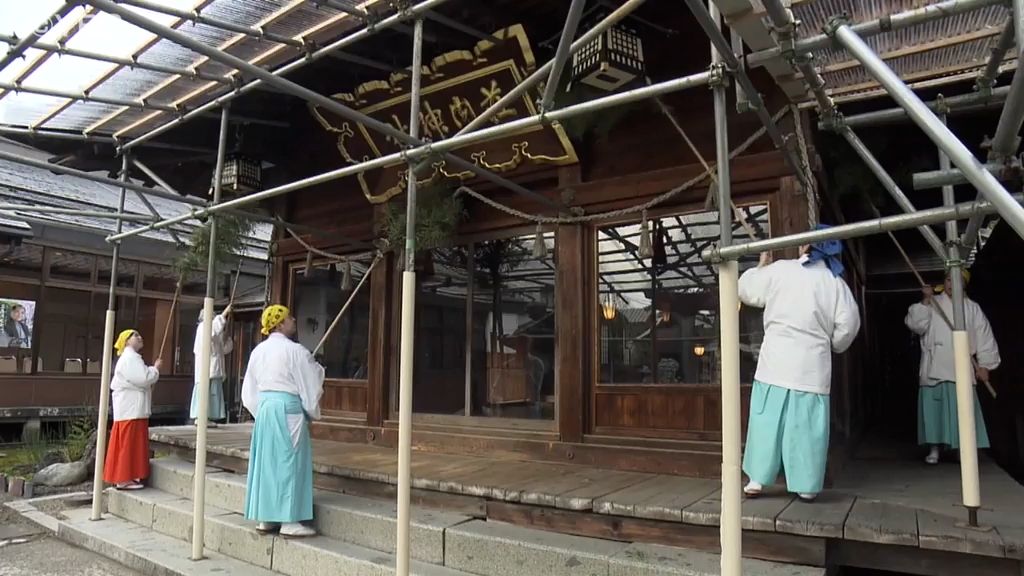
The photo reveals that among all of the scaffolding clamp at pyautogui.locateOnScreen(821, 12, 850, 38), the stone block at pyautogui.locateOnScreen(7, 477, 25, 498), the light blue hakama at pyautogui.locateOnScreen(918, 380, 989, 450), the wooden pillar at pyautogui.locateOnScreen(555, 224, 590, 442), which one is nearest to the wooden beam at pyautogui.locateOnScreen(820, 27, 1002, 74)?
the scaffolding clamp at pyautogui.locateOnScreen(821, 12, 850, 38)

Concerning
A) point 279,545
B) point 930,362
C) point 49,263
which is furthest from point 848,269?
point 49,263

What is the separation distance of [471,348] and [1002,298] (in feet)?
22.4

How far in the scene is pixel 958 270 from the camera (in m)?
3.61

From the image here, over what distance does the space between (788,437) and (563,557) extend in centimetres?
146

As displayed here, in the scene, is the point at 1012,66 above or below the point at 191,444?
above

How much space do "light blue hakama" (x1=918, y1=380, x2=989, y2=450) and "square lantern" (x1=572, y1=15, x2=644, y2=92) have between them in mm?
3815

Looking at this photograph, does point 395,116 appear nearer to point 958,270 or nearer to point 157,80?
point 157,80

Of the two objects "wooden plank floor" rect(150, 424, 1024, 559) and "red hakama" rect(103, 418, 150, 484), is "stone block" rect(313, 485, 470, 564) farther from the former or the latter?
"red hakama" rect(103, 418, 150, 484)

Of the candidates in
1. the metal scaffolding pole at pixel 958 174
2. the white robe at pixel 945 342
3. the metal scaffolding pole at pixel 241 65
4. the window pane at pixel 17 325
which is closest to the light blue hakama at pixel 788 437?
the metal scaffolding pole at pixel 958 174

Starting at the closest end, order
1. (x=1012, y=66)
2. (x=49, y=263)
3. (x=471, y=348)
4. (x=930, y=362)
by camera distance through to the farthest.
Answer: (x=1012, y=66), (x=930, y=362), (x=471, y=348), (x=49, y=263)

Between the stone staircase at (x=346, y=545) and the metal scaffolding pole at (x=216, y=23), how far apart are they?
10.8 ft

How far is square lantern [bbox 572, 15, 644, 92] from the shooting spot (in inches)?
171

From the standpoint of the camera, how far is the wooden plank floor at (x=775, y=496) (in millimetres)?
3082

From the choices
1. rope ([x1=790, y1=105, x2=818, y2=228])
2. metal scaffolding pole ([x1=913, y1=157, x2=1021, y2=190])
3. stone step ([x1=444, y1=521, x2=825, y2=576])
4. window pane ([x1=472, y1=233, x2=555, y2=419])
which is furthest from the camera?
window pane ([x1=472, y1=233, x2=555, y2=419])
